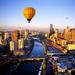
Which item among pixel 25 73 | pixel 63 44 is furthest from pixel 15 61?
pixel 63 44

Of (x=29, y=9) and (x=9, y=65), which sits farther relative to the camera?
(x=9, y=65)

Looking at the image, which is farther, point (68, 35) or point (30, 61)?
point (68, 35)

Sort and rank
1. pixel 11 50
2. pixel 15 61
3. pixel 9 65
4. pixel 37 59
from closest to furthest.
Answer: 1. pixel 9 65
2. pixel 15 61
3. pixel 37 59
4. pixel 11 50

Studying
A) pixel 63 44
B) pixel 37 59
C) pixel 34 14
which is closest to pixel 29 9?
pixel 34 14

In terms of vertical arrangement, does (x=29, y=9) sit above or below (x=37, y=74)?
above

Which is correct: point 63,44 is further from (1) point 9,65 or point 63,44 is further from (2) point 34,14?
(2) point 34,14

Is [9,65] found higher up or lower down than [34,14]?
lower down

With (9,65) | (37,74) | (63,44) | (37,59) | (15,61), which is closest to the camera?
(37,74)

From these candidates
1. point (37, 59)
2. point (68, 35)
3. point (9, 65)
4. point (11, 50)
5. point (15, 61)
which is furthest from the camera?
point (68, 35)

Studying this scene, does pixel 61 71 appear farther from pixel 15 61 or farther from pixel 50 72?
pixel 15 61
